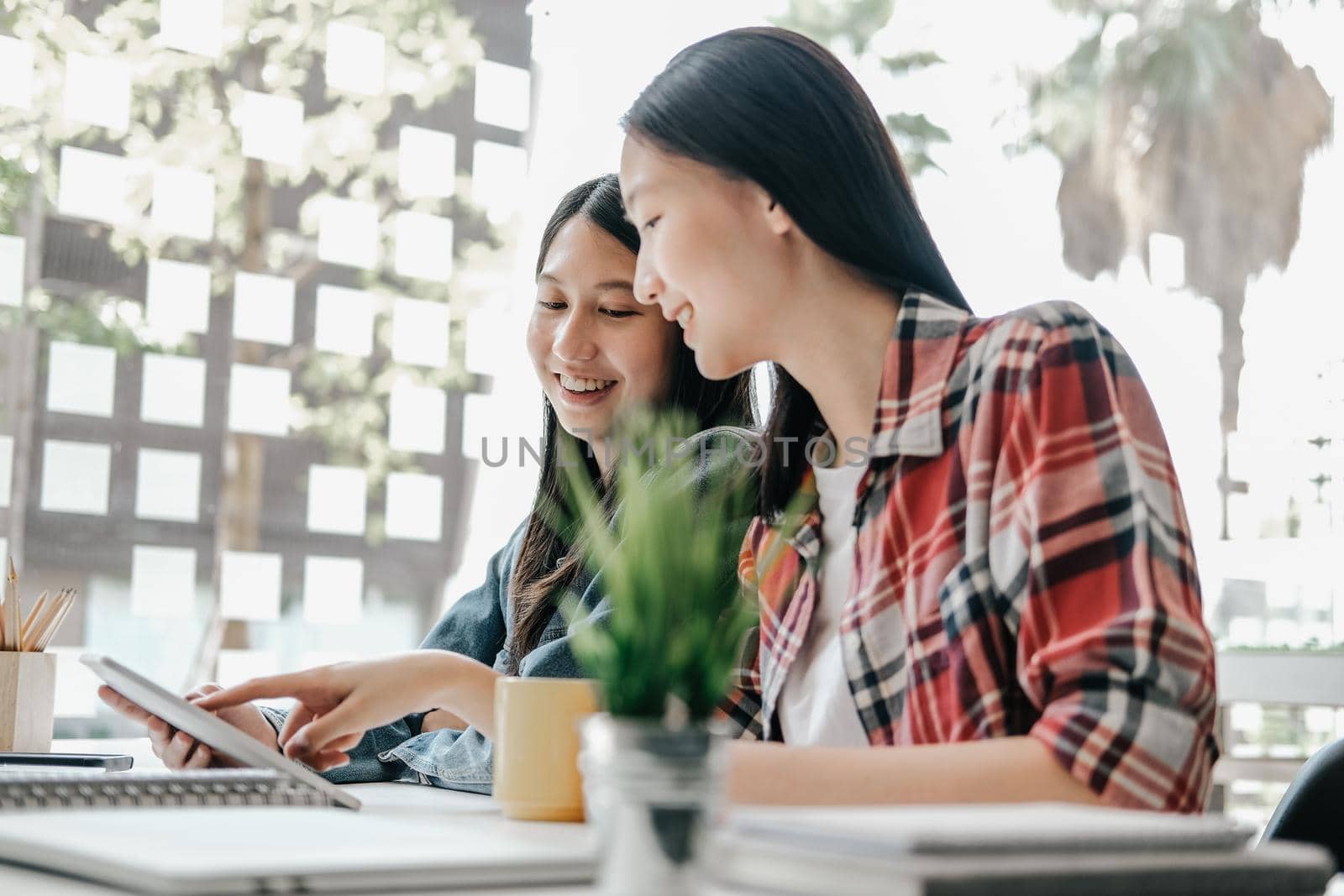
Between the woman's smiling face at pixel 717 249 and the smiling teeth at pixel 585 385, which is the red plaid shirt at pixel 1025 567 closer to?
the woman's smiling face at pixel 717 249

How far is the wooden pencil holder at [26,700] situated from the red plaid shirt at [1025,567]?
744 mm

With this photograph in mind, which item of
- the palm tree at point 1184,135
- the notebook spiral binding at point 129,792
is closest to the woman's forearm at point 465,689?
Result: the notebook spiral binding at point 129,792

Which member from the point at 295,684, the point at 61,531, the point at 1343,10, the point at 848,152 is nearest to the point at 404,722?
the point at 295,684

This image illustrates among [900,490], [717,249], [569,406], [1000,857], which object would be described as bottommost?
[1000,857]

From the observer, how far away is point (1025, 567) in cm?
96

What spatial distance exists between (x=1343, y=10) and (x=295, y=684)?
13.9 feet

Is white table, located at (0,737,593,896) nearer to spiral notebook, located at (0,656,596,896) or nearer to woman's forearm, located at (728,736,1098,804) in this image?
spiral notebook, located at (0,656,596,896)

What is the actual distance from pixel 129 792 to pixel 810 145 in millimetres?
716

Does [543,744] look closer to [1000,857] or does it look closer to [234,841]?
[234,841]

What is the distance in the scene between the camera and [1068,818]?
0.60m

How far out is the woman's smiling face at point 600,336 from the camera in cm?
172

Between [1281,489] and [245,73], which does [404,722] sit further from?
[1281,489]

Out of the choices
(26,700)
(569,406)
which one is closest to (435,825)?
(26,700)

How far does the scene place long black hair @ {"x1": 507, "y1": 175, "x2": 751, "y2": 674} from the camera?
1.63 meters
